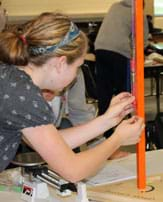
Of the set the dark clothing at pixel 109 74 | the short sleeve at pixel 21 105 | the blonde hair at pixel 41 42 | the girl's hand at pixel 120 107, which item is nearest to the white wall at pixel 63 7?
the dark clothing at pixel 109 74

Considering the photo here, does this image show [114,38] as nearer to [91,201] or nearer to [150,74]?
[150,74]

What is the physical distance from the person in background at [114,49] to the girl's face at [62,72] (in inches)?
91.6

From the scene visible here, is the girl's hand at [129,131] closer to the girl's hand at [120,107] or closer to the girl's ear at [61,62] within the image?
the girl's hand at [120,107]

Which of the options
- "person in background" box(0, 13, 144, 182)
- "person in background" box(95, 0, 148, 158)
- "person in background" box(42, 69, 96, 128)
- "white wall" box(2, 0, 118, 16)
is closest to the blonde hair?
"person in background" box(0, 13, 144, 182)

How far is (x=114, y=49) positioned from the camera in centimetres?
390

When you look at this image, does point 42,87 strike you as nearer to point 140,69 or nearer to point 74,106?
point 140,69

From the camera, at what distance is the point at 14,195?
1.52 metres

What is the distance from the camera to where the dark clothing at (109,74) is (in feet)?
12.9

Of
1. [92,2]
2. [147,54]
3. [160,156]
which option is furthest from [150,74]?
[160,156]

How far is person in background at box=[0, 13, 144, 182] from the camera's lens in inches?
49.3

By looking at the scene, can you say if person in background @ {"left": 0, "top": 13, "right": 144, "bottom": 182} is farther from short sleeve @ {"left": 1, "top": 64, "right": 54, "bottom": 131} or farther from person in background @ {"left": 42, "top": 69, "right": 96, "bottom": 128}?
person in background @ {"left": 42, "top": 69, "right": 96, "bottom": 128}

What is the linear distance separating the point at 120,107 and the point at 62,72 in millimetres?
293

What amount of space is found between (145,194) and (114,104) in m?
0.31

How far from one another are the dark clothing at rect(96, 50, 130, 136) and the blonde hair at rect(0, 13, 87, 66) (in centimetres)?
256
